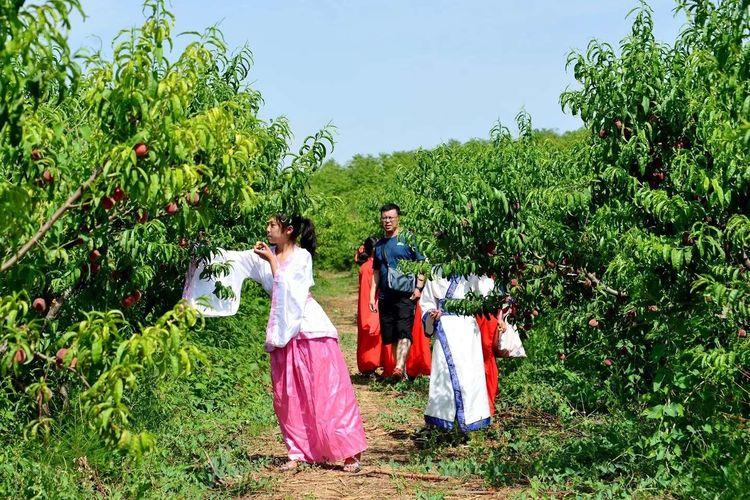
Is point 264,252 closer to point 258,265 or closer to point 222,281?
point 258,265

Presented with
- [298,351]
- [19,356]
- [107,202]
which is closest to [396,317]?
[298,351]

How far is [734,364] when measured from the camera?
18.6 ft

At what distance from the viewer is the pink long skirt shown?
7266 millimetres

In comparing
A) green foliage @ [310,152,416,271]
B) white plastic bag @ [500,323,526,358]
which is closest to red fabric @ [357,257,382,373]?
green foliage @ [310,152,416,271]

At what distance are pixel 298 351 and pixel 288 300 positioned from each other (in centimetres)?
39

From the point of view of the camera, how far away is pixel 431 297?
867 cm

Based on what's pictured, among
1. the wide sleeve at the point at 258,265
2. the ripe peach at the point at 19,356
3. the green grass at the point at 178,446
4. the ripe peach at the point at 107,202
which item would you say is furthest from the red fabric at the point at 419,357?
the ripe peach at the point at 19,356

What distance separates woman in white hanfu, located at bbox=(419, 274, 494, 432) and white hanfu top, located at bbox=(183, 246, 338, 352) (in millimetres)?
1344

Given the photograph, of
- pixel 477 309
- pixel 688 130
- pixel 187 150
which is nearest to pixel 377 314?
pixel 477 309

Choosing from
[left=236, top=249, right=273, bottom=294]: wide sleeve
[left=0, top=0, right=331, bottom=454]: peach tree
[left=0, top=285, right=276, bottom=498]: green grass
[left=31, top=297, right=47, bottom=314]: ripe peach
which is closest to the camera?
[left=0, top=0, right=331, bottom=454]: peach tree

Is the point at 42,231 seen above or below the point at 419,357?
above

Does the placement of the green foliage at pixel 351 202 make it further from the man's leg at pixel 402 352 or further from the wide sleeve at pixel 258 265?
the man's leg at pixel 402 352

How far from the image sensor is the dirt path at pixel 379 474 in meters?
6.71

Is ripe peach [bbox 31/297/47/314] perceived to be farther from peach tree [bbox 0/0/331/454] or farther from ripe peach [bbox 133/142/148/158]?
ripe peach [bbox 133/142/148/158]
